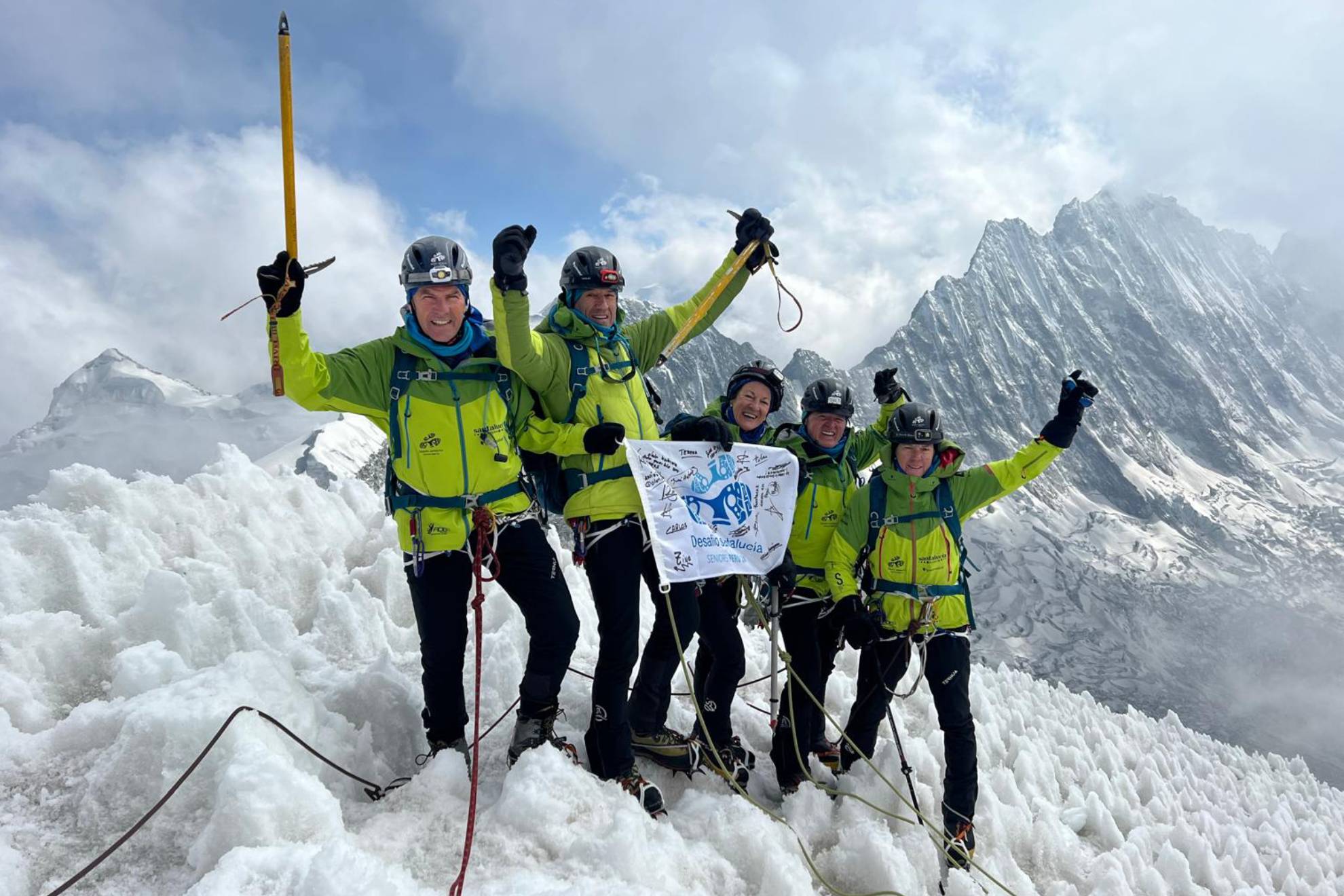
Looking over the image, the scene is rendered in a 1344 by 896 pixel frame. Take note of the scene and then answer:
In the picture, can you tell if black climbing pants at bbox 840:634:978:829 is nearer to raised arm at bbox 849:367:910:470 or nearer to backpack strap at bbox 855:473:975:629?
backpack strap at bbox 855:473:975:629

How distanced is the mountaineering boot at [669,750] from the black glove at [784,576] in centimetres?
170

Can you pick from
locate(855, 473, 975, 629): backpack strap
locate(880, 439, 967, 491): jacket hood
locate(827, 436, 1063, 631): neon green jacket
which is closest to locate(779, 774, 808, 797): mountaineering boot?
locate(827, 436, 1063, 631): neon green jacket

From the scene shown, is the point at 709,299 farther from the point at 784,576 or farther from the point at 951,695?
the point at 951,695

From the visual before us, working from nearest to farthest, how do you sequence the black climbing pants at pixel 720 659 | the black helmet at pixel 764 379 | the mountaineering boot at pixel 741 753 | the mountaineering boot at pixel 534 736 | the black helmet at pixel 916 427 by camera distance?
the mountaineering boot at pixel 534 736, the black climbing pants at pixel 720 659, the mountaineering boot at pixel 741 753, the black helmet at pixel 916 427, the black helmet at pixel 764 379

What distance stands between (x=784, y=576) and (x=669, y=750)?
1950 millimetres

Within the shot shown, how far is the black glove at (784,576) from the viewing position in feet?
23.7

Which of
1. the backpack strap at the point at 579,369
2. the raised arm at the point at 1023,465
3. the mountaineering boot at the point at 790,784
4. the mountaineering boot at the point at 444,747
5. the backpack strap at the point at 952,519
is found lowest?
the mountaineering boot at the point at 790,784

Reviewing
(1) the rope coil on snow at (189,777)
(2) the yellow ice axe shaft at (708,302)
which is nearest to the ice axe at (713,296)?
(2) the yellow ice axe shaft at (708,302)

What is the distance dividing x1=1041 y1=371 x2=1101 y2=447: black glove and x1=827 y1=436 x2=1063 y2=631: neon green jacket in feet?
0.41

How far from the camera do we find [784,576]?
23.8ft

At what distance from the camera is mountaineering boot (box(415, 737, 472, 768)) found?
587cm

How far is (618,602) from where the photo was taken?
570 cm

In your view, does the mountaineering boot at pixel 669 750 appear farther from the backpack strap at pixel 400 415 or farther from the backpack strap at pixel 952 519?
the backpack strap at pixel 952 519

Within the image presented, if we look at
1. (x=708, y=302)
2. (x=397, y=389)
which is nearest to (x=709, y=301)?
(x=708, y=302)
